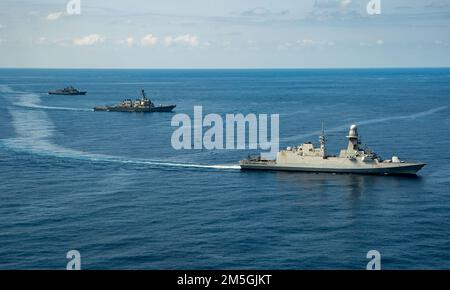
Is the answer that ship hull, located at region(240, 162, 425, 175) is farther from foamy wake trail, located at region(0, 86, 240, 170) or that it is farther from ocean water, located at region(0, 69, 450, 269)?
foamy wake trail, located at region(0, 86, 240, 170)

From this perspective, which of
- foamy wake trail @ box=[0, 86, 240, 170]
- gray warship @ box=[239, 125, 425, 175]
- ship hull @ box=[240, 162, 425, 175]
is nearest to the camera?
ship hull @ box=[240, 162, 425, 175]

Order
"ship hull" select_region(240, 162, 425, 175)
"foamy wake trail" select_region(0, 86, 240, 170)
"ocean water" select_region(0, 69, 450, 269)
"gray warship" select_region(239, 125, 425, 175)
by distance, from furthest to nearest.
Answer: "foamy wake trail" select_region(0, 86, 240, 170) → "gray warship" select_region(239, 125, 425, 175) → "ship hull" select_region(240, 162, 425, 175) → "ocean water" select_region(0, 69, 450, 269)

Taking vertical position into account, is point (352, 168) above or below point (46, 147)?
below

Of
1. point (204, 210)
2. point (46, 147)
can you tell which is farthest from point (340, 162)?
point (46, 147)

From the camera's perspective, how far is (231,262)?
61.8 metres

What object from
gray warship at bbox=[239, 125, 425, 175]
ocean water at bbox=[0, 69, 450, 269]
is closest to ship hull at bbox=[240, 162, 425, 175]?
gray warship at bbox=[239, 125, 425, 175]

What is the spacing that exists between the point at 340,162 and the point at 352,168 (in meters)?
2.39

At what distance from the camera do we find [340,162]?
11231 centimetres

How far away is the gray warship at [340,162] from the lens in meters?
110

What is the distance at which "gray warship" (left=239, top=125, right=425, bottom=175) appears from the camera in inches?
4316

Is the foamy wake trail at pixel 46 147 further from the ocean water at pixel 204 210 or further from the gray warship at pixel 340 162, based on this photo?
the gray warship at pixel 340 162

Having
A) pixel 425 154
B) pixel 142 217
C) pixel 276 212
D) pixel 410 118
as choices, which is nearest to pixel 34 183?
pixel 142 217

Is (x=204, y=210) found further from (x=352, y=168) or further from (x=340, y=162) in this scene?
(x=352, y=168)
